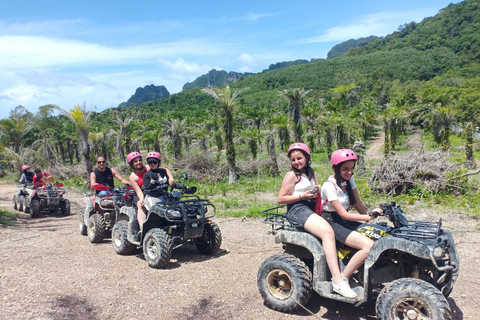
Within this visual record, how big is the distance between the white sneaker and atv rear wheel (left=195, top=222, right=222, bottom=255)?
10.5 ft

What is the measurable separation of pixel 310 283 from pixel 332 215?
2.80 feet

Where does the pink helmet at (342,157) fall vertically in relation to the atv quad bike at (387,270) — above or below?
above

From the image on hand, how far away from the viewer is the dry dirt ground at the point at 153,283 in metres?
4.56

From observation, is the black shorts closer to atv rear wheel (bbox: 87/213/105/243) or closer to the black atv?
the black atv

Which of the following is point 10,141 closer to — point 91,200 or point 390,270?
point 91,200

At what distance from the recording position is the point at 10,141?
81.0 feet

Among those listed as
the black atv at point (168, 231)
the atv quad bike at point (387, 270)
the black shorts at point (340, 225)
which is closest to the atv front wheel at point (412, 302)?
the atv quad bike at point (387, 270)

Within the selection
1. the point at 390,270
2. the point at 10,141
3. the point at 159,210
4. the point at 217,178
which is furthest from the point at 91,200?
the point at 10,141

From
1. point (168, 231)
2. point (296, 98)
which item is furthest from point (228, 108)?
point (168, 231)

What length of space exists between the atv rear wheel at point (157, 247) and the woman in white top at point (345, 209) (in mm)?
2985

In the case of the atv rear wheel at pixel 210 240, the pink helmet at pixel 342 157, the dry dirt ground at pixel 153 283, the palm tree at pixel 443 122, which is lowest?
the dry dirt ground at pixel 153 283

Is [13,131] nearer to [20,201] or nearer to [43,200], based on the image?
[20,201]

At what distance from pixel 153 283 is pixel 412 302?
146 inches

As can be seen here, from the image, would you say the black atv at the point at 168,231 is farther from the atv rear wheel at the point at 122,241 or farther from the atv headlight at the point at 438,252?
the atv headlight at the point at 438,252
